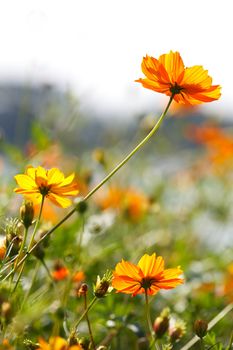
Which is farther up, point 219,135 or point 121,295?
point 219,135

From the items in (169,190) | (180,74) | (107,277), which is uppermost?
(180,74)

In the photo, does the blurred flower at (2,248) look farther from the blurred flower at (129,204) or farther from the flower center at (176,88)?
the blurred flower at (129,204)

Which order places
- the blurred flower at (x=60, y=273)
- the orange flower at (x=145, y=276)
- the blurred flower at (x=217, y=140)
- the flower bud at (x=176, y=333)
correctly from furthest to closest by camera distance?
the blurred flower at (x=217, y=140), the blurred flower at (x=60, y=273), the flower bud at (x=176, y=333), the orange flower at (x=145, y=276)

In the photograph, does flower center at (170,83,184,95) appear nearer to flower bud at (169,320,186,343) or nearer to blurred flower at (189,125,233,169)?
flower bud at (169,320,186,343)

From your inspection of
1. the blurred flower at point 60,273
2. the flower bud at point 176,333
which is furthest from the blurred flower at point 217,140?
the flower bud at point 176,333

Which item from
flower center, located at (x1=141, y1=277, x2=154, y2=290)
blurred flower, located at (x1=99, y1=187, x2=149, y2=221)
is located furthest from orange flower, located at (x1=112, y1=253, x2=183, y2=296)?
blurred flower, located at (x1=99, y1=187, x2=149, y2=221)

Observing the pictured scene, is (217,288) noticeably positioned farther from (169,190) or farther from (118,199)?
(169,190)

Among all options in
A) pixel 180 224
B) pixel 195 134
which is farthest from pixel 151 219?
pixel 195 134

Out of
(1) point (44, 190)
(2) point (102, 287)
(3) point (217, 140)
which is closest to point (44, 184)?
(1) point (44, 190)
